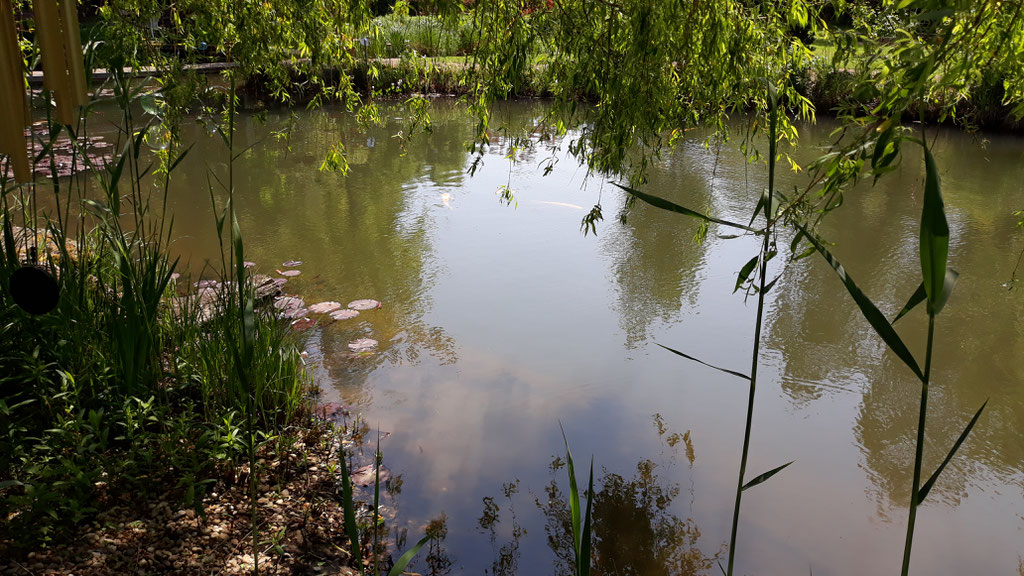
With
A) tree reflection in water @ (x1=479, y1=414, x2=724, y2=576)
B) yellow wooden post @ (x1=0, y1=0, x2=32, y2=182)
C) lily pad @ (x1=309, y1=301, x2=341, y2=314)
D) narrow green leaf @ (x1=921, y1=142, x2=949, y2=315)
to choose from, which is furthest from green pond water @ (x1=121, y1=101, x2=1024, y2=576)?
yellow wooden post @ (x1=0, y1=0, x2=32, y2=182)

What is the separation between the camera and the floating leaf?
3.74 metres

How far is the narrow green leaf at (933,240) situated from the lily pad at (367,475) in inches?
73.1

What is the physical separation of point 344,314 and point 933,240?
10.3 ft

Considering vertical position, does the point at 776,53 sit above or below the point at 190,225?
above

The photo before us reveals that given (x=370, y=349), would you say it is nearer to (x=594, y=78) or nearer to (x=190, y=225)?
(x=594, y=78)

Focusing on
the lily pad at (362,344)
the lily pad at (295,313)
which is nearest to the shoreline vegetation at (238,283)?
the lily pad at (362,344)

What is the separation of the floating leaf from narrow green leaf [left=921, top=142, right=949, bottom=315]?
3.20 m

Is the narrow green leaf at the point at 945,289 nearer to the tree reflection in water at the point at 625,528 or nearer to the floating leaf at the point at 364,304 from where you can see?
the tree reflection in water at the point at 625,528

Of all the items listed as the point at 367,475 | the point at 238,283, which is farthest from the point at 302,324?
the point at 238,283

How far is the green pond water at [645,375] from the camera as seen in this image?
226 cm

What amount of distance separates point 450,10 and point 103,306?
1384 mm

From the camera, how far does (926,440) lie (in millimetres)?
2795

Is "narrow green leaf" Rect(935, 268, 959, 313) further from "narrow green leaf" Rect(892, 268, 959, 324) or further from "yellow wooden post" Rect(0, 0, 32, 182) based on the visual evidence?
"yellow wooden post" Rect(0, 0, 32, 182)

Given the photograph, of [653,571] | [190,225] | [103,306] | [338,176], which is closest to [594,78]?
[653,571]
